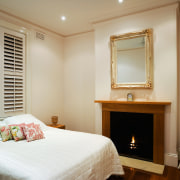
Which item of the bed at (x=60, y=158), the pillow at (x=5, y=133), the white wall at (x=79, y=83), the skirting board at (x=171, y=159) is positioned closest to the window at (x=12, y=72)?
the pillow at (x=5, y=133)

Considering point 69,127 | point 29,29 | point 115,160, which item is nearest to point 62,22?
point 29,29

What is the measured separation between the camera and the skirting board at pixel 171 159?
8.87 ft

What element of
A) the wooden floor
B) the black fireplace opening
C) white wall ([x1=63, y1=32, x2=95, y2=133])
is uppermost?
white wall ([x1=63, y1=32, x2=95, y2=133])

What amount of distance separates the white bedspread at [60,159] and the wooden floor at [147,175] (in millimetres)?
308

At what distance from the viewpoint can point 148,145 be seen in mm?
2975

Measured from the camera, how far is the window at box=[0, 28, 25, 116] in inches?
116

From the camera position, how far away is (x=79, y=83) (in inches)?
163

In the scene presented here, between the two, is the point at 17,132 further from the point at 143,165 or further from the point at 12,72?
the point at 143,165

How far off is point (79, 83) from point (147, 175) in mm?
2539

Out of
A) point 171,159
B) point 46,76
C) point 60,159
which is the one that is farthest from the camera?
point 46,76

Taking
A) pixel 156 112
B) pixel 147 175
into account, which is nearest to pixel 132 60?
pixel 156 112

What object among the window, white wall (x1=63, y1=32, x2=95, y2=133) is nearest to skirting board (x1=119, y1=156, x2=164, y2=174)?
white wall (x1=63, y1=32, x2=95, y2=133)

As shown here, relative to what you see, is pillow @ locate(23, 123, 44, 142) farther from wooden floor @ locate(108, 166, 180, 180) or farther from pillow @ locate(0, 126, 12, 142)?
wooden floor @ locate(108, 166, 180, 180)

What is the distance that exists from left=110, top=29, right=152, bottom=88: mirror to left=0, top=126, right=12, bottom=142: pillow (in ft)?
6.67
